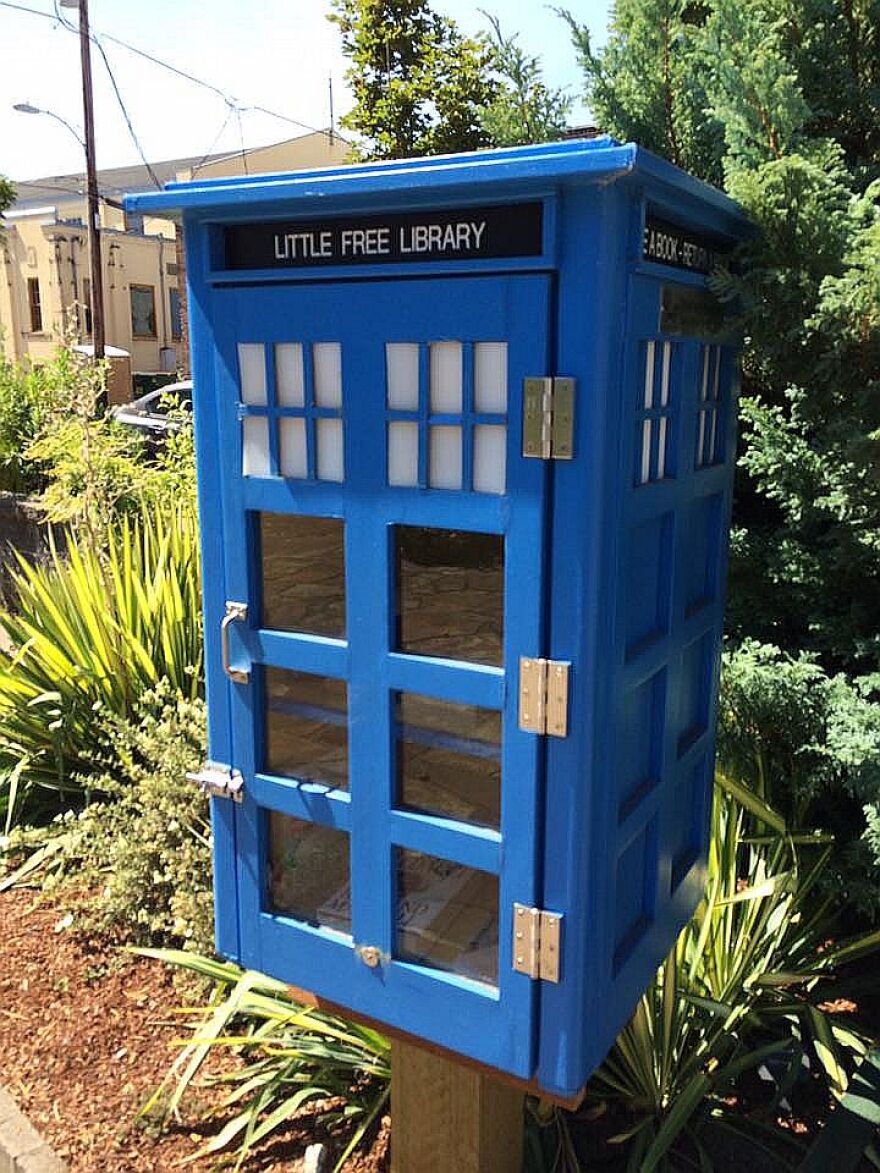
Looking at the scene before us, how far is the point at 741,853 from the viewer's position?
3.21 m

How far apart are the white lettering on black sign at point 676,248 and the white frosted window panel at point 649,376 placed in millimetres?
147

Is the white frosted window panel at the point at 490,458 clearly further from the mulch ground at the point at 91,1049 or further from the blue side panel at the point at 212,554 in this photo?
the mulch ground at the point at 91,1049

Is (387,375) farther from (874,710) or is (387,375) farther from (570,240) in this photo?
(874,710)

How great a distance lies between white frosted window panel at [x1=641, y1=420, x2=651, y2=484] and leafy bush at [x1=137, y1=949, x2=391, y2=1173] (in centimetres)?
160

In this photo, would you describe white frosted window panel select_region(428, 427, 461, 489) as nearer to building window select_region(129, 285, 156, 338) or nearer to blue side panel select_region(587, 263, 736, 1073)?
blue side panel select_region(587, 263, 736, 1073)

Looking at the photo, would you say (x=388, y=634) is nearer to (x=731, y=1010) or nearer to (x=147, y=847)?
(x=731, y=1010)

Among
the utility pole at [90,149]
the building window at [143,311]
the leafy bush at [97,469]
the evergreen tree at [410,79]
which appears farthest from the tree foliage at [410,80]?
the building window at [143,311]

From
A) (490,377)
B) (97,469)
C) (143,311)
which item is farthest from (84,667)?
(143,311)

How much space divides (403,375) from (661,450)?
1.62ft

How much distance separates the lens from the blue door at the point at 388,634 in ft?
5.66

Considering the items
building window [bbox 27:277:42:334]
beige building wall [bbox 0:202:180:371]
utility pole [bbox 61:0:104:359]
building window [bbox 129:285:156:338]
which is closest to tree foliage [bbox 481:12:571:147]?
utility pole [bbox 61:0:104:359]

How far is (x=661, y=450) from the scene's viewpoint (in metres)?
1.90

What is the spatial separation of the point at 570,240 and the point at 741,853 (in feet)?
7.33

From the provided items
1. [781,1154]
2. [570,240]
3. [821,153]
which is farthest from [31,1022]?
[821,153]
